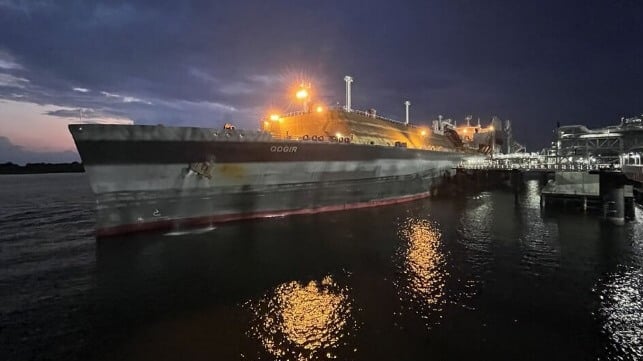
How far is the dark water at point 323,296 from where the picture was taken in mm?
9102

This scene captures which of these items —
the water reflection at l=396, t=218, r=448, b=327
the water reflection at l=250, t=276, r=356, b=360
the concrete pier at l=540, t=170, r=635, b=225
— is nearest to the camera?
the water reflection at l=250, t=276, r=356, b=360

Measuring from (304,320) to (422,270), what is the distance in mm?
7314

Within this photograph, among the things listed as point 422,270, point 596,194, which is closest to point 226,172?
point 422,270

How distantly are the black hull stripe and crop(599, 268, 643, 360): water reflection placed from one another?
69.4 ft

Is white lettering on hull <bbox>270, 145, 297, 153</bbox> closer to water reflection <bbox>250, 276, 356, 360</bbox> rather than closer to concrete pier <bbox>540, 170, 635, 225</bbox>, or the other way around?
water reflection <bbox>250, 276, 356, 360</bbox>

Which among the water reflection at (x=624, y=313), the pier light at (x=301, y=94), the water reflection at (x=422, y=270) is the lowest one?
the water reflection at (x=624, y=313)

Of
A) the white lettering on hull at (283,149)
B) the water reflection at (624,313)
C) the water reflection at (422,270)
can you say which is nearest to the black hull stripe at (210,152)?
the white lettering on hull at (283,149)

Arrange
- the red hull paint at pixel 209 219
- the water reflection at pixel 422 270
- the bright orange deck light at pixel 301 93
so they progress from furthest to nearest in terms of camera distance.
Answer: the bright orange deck light at pixel 301 93 → the red hull paint at pixel 209 219 → the water reflection at pixel 422 270

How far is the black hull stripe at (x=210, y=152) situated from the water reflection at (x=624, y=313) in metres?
21.2

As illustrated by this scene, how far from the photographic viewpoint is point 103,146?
20109 millimetres

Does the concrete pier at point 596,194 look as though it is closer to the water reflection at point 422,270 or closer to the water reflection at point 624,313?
the water reflection at point 624,313

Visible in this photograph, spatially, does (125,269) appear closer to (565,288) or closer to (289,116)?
(565,288)

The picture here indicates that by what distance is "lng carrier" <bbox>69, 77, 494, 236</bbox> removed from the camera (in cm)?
2067

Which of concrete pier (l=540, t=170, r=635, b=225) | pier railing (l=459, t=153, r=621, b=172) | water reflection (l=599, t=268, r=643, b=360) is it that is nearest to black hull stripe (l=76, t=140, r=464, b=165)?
concrete pier (l=540, t=170, r=635, b=225)
